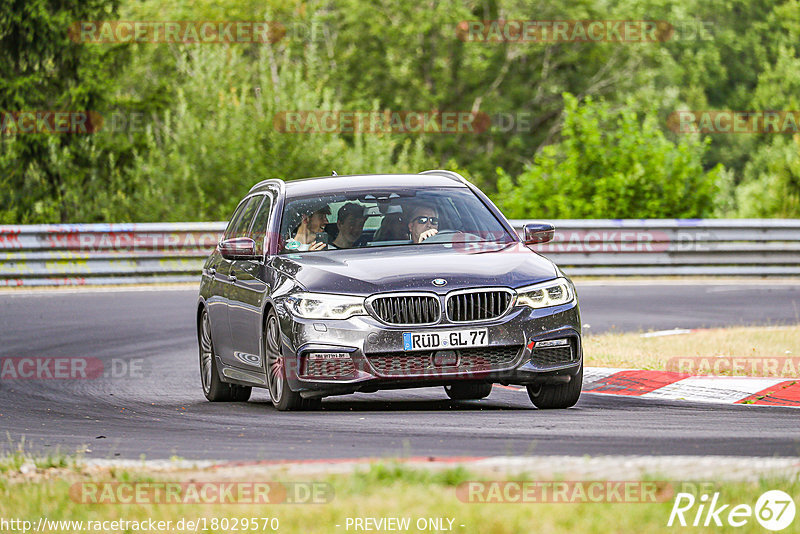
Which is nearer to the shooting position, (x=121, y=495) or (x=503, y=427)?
(x=121, y=495)

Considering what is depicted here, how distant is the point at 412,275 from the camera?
31.3 feet

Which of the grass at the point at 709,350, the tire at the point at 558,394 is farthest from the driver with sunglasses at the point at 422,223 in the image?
the grass at the point at 709,350

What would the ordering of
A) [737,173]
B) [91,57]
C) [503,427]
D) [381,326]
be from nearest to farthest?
[503,427]
[381,326]
[91,57]
[737,173]

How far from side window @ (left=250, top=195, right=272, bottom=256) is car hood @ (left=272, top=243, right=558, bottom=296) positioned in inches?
27.8

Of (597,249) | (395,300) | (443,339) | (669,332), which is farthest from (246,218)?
(597,249)

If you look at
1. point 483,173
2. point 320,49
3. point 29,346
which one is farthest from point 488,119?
point 29,346

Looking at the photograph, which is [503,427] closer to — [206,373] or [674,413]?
[674,413]

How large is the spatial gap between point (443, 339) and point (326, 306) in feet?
2.55

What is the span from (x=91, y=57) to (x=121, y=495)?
2926 cm

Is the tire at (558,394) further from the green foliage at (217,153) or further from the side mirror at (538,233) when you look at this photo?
the green foliage at (217,153)

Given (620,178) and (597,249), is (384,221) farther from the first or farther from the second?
(620,178)

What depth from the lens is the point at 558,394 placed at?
33.1ft

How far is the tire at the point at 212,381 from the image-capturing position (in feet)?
38.8

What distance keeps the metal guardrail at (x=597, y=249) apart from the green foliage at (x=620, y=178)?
346cm
